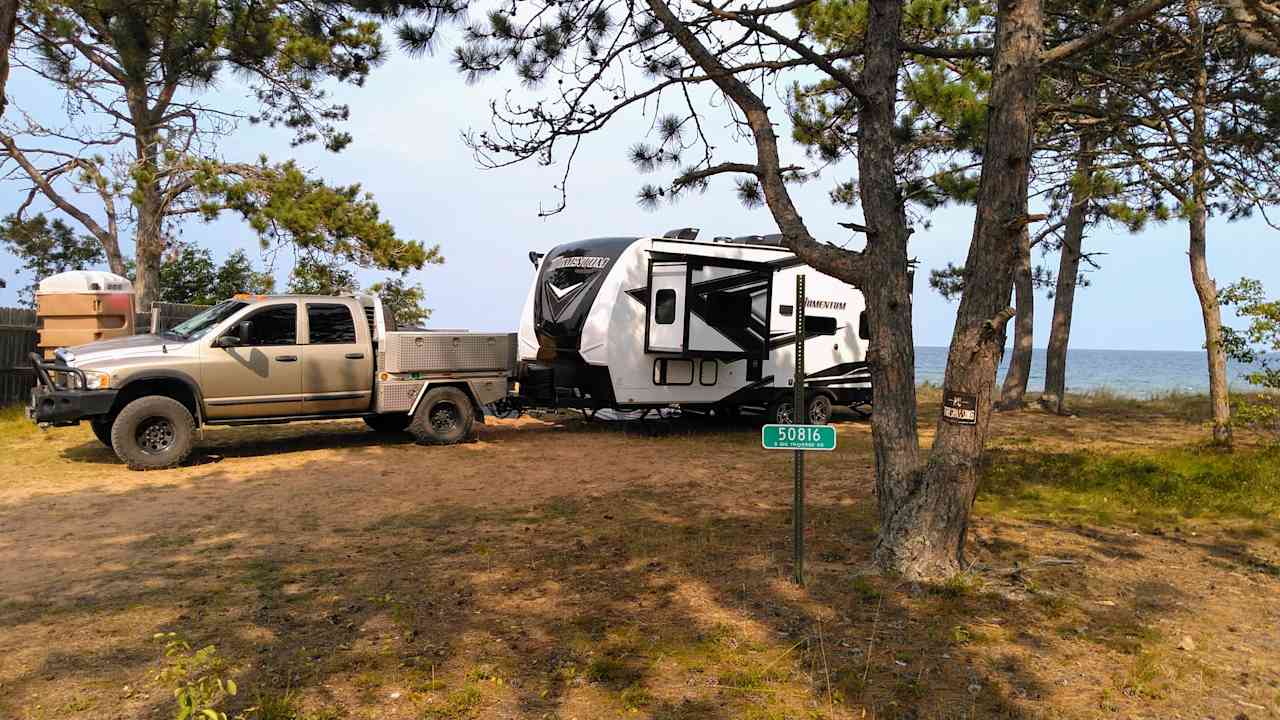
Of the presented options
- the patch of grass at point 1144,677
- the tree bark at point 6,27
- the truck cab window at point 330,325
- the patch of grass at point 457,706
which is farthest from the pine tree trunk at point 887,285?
the truck cab window at point 330,325

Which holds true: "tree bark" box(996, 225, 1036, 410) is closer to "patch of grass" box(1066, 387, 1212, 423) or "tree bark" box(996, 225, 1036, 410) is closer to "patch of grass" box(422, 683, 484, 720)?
"patch of grass" box(1066, 387, 1212, 423)

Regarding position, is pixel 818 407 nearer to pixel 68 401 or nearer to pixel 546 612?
pixel 546 612

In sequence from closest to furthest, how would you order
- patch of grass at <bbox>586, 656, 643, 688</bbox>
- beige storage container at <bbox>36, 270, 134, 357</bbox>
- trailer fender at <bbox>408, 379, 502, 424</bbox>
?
patch of grass at <bbox>586, 656, 643, 688</bbox>
trailer fender at <bbox>408, 379, 502, 424</bbox>
beige storage container at <bbox>36, 270, 134, 357</bbox>

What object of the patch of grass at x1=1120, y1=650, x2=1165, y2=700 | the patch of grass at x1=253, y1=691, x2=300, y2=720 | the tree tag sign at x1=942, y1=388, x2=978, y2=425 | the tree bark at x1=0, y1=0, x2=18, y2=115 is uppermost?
the tree bark at x1=0, y1=0, x2=18, y2=115

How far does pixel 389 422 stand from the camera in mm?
13594

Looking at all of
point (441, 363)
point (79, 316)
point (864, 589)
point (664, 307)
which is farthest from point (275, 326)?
point (864, 589)

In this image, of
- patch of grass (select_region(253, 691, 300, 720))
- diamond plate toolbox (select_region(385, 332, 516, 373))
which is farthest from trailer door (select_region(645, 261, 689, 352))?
patch of grass (select_region(253, 691, 300, 720))

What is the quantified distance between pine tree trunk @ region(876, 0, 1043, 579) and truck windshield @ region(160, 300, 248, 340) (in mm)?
9020

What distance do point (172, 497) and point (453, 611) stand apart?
5.17 m

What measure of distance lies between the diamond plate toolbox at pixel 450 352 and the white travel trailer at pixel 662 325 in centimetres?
97

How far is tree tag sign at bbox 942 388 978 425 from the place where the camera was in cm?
590

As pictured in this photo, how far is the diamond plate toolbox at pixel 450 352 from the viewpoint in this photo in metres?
11.9

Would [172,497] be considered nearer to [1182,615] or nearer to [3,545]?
[3,545]

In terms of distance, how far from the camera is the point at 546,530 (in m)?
7.52
